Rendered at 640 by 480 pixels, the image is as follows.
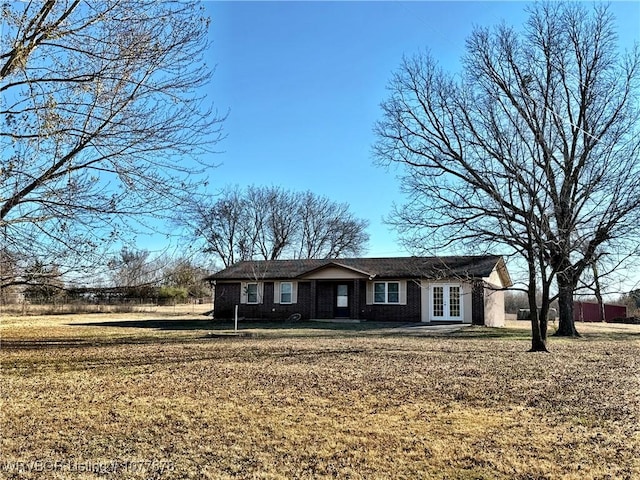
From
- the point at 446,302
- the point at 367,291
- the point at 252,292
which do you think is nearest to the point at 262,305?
the point at 252,292

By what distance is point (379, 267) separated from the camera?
2825cm

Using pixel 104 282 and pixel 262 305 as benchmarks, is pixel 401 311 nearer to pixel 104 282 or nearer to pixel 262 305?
pixel 262 305

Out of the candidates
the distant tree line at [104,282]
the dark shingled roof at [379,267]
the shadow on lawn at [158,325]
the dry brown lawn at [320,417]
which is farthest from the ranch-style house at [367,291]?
the distant tree line at [104,282]

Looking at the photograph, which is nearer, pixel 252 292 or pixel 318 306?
pixel 318 306

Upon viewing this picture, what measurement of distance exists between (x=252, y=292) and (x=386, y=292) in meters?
7.77

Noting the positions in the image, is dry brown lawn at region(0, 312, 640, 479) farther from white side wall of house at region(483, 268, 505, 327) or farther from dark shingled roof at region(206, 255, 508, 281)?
dark shingled roof at region(206, 255, 508, 281)

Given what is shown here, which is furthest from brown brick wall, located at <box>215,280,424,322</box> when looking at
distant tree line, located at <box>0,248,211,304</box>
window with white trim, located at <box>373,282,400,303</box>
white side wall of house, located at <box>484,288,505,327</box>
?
distant tree line, located at <box>0,248,211,304</box>

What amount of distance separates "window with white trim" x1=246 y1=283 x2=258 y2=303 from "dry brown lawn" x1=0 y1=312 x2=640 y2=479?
18.2m

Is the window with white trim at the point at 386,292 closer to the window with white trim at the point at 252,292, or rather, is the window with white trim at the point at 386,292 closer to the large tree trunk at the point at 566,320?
the window with white trim at the point at 252,292

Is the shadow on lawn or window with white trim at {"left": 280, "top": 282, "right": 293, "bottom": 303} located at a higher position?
window with white trim at {"left": 280, "top": 282, "right": 293, "bottom": 303}

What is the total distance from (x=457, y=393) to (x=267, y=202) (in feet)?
142

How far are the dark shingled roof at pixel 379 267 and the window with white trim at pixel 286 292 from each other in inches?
19.7

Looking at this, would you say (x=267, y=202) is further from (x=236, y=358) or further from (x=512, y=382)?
(x=512, y=382)

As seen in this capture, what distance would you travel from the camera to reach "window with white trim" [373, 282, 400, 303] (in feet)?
88.4
